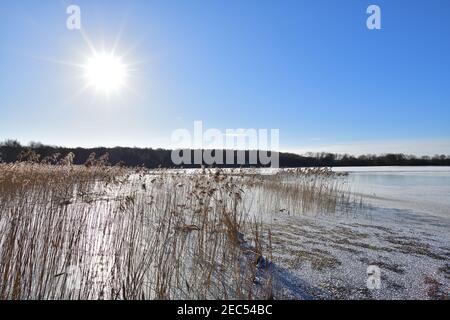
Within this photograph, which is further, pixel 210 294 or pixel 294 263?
pixel 294 263

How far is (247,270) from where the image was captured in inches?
104

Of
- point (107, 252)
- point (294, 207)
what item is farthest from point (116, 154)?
point (107, 252)

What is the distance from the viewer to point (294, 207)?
23.1ft

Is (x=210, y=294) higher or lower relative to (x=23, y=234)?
lower

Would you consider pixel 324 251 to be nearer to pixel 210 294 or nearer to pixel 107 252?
pixel 210 294

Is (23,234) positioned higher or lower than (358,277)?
higher

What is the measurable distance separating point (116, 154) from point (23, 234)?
34.9 meters

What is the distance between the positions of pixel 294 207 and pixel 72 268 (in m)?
5.62

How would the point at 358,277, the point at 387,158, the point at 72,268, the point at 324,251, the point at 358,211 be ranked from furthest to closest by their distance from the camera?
the point at 387,158 → the point at 358,211 → the point at 324,251 → the point at 358,277 → the point at 72,268
